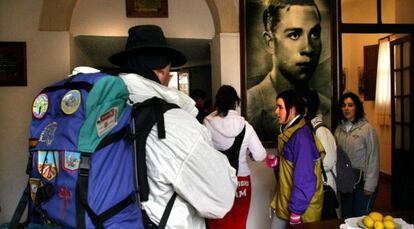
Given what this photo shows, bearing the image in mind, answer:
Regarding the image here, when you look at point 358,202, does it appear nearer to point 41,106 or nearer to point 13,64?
point 41,106

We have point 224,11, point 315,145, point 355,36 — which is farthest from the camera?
point 355,36

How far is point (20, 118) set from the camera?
2.86 meters

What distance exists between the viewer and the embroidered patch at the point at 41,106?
103 cm

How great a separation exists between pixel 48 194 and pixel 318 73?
2675 millimetres

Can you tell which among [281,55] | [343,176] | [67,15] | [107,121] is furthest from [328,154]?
[67,15]

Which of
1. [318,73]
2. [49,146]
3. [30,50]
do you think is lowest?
[49,146]

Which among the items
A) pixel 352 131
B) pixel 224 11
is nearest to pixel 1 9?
pixel 224 11

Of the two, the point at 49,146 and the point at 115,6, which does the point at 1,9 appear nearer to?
the point at 115,6

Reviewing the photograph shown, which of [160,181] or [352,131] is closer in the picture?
[160,181]

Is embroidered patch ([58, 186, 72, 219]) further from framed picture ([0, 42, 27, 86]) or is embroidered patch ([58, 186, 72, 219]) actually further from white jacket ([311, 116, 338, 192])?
framed picture ([0, 42, 27, 86])

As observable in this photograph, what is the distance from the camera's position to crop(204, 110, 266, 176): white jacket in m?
2.43

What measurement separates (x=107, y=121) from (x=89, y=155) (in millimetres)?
99

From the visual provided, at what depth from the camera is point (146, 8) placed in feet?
10.4

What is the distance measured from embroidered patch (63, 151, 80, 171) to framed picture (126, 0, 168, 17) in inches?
95.5
